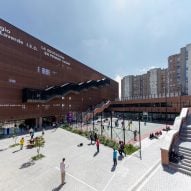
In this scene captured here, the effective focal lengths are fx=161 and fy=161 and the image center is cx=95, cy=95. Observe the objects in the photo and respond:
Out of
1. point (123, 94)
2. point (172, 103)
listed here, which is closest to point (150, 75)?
point (123, 94)

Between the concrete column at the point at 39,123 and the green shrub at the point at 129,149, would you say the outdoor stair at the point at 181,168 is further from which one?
the concrete column at the point at 39,123

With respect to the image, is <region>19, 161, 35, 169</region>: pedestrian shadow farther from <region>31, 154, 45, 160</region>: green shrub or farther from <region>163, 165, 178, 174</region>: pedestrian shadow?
<region>163, 165, 178, 174</region>: pedestrian shadow

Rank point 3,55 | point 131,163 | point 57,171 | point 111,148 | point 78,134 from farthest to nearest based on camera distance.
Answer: point 3,55 → point 78,134 → point 111,148 → point 131,163 → point 57,171

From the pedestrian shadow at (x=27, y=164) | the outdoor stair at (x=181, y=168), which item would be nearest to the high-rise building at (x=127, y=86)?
the outdoor stair at (x=181, y=168)

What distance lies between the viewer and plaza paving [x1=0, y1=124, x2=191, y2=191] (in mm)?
10320

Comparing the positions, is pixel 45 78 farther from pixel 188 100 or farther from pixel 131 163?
pixel 188 100

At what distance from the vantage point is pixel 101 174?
12.1 meters

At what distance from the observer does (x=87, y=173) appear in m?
12.3

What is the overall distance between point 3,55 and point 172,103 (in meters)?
41.4

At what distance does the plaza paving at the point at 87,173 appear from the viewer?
406 inches

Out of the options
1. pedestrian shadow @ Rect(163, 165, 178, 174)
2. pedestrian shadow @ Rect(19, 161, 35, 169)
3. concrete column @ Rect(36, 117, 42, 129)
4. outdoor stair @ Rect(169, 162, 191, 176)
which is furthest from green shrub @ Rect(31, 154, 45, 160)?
concrete column @ Rect(36, 117, 42, 129)

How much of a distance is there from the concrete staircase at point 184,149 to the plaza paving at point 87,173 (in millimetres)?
712

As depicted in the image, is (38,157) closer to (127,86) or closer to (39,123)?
(39,123)

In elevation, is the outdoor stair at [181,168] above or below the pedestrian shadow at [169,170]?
above
